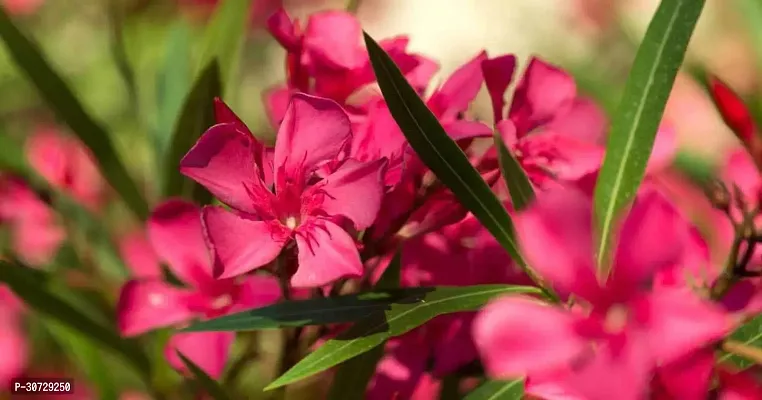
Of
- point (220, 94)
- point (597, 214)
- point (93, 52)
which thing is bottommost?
Result: point (597, 214)

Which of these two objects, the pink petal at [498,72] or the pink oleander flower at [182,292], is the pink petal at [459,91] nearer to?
the pink petal at [498,72]

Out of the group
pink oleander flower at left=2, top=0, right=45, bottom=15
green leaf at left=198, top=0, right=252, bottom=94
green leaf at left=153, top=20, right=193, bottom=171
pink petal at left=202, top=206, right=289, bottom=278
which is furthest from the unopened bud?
pink oleander flower at left=2, top=0, right=45, bottom=15

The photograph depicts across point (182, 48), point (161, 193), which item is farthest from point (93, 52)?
point (161, 193)

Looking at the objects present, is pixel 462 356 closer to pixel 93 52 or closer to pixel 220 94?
pixel 220 94

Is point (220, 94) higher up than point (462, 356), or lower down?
higher up

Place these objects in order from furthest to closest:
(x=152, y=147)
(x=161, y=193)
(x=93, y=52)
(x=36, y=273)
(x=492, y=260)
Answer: (x=93, y=52) < (x=152, y=147) < (x=161, y=193) < (x=36, y=273) < (x=492, y=260)

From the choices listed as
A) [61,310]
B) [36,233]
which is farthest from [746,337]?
[36,233]

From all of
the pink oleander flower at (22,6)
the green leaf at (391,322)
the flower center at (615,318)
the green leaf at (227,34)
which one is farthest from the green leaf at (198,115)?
the pink oleander flower at (22,6)

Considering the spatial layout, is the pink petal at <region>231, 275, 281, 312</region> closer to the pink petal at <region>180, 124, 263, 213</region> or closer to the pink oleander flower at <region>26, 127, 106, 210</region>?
the pink petal at <region>180, 124, 263, 213</region>
